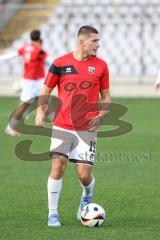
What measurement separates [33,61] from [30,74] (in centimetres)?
35

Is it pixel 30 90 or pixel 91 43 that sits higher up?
pixel 91 43

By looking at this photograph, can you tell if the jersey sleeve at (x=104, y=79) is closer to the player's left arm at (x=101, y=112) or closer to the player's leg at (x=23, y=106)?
the player's left arm at (x=101, y=112)

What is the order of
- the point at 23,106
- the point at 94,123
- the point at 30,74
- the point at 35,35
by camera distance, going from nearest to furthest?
the point at 94,123 < the point at 35,35 < the point at 23,106 < the point at 30,74

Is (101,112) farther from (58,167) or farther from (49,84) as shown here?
(58,167)

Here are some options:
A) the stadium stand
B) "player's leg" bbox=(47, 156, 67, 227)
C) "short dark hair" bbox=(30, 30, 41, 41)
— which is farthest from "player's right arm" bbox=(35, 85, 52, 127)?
the stadium stand

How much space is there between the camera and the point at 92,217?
8.52 meters

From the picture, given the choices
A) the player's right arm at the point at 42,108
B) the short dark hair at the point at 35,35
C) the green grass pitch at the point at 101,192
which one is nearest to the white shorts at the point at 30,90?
the green grass pitch at the point at 101,192

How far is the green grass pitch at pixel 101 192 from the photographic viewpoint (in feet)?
27.1

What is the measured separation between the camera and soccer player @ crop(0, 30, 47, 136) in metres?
18.3

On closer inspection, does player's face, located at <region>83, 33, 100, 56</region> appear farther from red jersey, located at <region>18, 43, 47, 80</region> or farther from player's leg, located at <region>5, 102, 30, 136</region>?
red jersey, located at <region>18, 43, 47, 80</region>

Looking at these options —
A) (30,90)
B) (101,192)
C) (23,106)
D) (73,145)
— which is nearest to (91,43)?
(73,145)

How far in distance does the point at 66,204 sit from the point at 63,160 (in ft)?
5.03

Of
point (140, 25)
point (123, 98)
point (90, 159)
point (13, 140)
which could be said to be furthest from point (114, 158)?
point (140, 25)

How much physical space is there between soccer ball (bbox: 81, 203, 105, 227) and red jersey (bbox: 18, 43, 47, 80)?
10.3 meters
